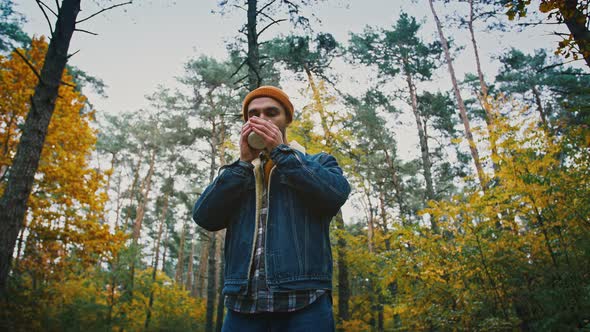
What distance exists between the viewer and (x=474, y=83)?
16.8 meters

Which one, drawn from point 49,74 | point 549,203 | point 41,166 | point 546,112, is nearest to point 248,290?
point 49,74

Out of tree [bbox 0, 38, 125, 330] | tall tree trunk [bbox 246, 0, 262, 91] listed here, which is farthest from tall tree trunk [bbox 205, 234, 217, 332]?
tall tree trunk [bbox 246, 0, 262, 91]

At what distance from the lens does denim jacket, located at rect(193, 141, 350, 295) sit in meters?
1.28

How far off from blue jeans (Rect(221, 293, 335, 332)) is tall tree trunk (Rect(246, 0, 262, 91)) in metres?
3.88

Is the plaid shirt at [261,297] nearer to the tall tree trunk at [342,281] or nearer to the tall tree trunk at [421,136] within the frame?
the tall tree trunk at [342,281]

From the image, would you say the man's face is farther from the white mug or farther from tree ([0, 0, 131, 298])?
tree ([0, 0, 131, 298])

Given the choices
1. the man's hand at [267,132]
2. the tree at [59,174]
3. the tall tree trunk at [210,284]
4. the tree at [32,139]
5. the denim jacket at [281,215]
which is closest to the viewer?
the denim jacket at [281,215]

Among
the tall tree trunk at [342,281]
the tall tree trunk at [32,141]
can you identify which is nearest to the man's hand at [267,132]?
the tall tree trunk at [32,141]

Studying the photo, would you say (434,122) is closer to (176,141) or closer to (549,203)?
(549,203)

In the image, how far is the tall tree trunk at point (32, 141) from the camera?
3.73m

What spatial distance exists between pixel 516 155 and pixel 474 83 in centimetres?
1375

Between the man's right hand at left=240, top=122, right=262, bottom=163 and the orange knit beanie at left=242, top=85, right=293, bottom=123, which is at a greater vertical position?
the orange knit beanie at left=242, top=85, right=293, bottom=123

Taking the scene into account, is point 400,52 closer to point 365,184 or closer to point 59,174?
point 365,184

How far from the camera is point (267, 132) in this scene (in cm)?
146
